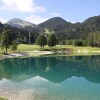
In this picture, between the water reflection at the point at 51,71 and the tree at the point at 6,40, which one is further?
the tree at the point at 6,40

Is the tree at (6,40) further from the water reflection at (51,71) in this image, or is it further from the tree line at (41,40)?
the water reflection at (51,71)

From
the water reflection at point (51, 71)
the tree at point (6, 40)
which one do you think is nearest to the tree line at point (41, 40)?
the tree at point (6, 40)

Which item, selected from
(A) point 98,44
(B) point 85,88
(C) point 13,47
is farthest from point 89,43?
(B) point 85,88

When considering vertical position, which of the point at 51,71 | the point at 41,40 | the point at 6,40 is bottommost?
the point at 51,71

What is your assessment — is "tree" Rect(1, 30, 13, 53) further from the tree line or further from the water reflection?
the water reflection

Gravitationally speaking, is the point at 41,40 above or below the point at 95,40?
above

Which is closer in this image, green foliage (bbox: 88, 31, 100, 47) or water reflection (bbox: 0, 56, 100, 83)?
water reflection (bbox: 0, 56, 100, 83)

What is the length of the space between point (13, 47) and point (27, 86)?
267ft

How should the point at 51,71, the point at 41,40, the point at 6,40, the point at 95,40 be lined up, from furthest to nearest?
1. the point at 95,40
2. the point at 41,40
3. the point at 6,40
4. the point at 51,71

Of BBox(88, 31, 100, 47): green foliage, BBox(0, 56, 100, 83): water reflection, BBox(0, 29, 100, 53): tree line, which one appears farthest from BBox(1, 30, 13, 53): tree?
BBox(88, 31, 100, 47): green foliage

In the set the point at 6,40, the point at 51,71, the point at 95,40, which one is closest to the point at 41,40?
the point at 6,40

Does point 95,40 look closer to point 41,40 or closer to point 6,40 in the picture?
point 41,40

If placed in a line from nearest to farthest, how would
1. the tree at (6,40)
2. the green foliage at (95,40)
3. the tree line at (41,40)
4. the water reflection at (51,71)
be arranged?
the water reflection at (51,71) → the tree at (6,40) → the tree line at (41,40) → the green foliage at (95,40)

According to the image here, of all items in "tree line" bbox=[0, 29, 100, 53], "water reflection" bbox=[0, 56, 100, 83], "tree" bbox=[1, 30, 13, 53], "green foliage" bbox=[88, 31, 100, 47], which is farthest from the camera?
"green foliage" bbox=[88, 31, 100, 47]
